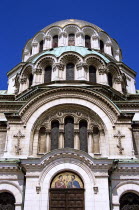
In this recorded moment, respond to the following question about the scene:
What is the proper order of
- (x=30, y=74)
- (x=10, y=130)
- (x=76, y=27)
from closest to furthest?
(x=10, y=130)
(x=30, y=74)
(x=76, y=27)

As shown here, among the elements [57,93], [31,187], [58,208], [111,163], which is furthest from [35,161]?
[57,93]

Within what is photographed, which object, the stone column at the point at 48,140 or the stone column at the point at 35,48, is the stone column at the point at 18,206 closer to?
the stone column at the point at 48,140

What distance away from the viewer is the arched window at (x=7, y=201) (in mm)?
17531

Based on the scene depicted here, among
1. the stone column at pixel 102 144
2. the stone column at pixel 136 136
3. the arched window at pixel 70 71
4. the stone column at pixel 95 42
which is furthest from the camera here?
the stone column at pixel 95 42

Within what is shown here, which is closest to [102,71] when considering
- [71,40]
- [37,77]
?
[37,77]

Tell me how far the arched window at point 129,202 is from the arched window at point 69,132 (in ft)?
14.6

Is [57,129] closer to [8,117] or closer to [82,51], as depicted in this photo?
[8,117]

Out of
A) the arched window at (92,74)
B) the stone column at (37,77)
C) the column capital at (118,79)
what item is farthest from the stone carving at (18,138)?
the column capital at (118,79)

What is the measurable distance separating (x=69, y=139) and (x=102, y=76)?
7.44 m

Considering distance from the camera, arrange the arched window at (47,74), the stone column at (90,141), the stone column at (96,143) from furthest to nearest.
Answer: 1. the arched window at (47,74)
2. the stone column at (96,143)
3. the stone column at (90,141)

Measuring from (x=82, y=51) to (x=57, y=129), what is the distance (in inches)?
364

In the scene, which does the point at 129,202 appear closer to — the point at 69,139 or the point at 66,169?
the point at 66,169

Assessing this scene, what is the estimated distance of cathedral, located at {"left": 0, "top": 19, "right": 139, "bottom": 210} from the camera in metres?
17.0

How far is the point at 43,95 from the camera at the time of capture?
20812 mm
